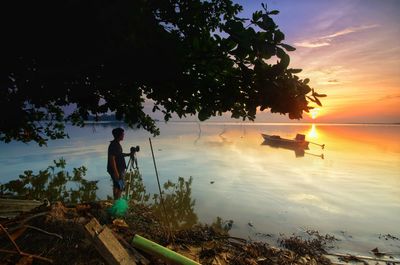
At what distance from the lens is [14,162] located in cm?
2928

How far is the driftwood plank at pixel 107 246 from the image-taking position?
15.0 feet

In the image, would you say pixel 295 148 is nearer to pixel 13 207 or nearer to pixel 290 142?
pixel 290 142

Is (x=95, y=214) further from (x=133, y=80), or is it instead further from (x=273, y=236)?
(x=273, y=236)

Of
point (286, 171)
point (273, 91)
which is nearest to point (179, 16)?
point (273, 91)

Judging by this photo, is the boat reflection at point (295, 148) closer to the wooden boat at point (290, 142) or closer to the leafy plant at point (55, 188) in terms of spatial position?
the wooden boat at point (290, 142)

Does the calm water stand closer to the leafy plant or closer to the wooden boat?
the leafy plant

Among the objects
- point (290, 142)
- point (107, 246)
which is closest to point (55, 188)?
point (107, 246)

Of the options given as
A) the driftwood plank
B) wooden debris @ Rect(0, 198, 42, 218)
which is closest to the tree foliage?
the driftwood plank

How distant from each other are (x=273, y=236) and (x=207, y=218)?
328cm

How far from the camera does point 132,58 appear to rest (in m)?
4.38

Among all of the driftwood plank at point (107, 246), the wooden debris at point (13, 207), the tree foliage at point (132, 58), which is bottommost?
the wooden debris at point (13, 207)

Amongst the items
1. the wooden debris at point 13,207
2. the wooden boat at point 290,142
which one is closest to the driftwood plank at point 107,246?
the wooden debris at point 13,207

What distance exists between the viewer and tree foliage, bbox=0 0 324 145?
3.91m

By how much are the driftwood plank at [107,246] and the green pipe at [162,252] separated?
0.97 feet
